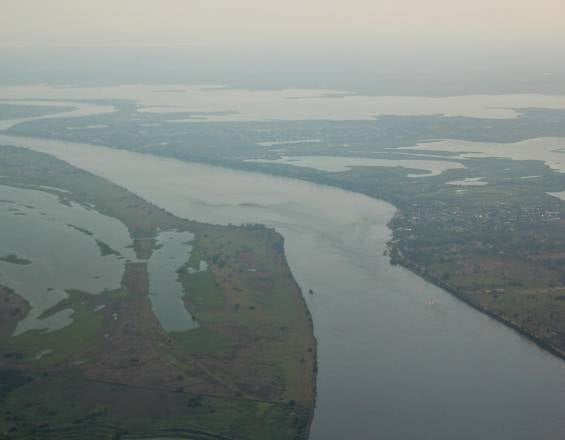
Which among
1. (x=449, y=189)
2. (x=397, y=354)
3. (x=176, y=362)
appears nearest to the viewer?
(x=176, y=362)

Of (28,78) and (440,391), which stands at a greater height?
(28,78)

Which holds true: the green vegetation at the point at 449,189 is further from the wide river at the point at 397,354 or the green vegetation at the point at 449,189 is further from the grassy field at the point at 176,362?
the grassy field at the point at 176,362

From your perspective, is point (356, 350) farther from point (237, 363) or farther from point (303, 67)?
point (303, 67)

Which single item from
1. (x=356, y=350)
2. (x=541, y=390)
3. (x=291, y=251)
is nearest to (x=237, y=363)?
(x=356, y=350)

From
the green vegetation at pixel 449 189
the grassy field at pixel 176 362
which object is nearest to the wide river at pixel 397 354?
the grassy field at pixel 176 362

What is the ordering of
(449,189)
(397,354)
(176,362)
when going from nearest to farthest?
1. (176,362)
2. (397,354)
3. (449,189)

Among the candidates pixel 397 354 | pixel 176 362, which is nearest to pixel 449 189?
pixel 397 354

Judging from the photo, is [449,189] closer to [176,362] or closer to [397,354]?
[397,354]
